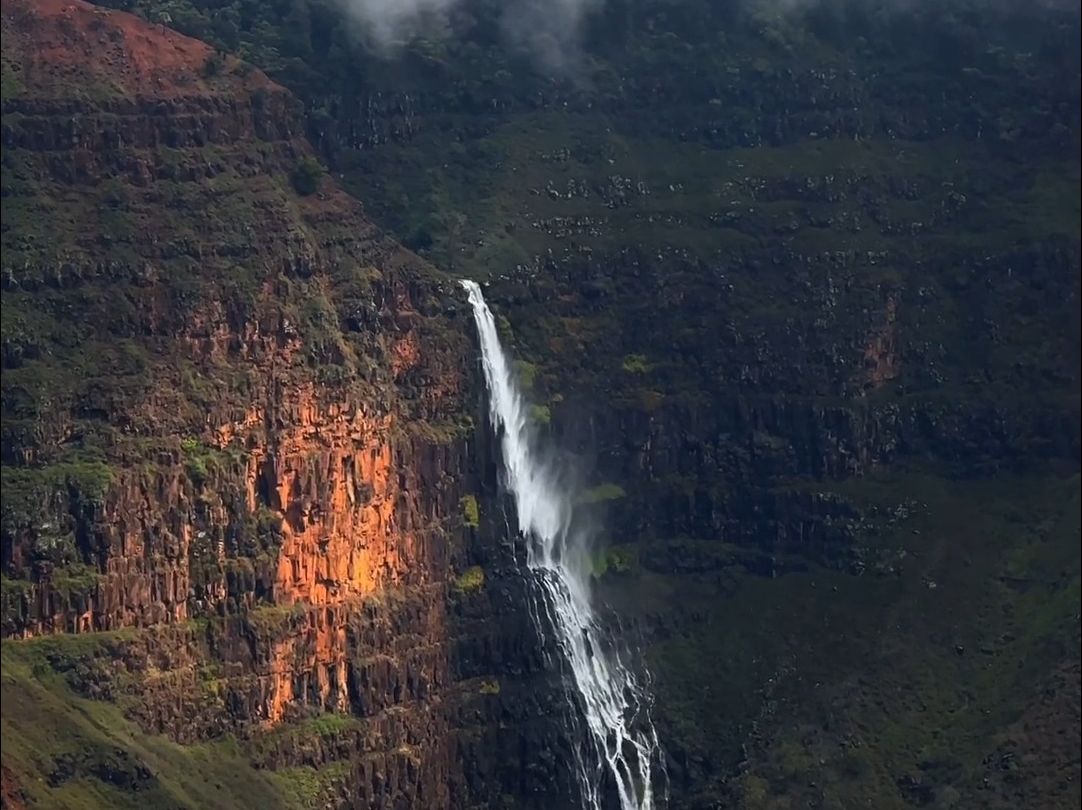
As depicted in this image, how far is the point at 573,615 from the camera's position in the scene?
352 feet

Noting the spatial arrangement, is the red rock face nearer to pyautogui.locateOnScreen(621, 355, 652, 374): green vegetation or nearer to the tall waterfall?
the tall waterfall

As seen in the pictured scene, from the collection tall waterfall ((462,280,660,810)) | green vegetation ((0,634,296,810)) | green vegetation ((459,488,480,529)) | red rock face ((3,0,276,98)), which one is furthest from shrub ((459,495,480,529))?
red rock face ((3,0,276,98))

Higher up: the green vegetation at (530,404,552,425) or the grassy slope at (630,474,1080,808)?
the green vegetation at (530,404,552,425)

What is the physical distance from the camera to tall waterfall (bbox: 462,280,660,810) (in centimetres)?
10556

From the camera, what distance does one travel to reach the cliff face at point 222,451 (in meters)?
96.4

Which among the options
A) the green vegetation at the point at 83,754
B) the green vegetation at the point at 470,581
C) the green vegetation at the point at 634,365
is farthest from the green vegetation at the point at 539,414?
the green vegetation at the point at 83,754

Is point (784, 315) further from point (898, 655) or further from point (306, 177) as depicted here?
point (306, 177)

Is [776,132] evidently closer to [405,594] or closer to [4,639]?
[405,594]

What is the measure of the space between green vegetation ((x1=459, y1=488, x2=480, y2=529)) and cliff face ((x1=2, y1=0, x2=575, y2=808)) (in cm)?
40

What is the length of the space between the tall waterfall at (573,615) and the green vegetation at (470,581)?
2.05 m

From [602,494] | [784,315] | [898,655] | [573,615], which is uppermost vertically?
[784,315]

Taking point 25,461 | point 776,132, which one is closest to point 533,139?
point 776,132

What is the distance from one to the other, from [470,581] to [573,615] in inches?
151

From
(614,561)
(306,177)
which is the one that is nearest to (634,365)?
(614,561)
